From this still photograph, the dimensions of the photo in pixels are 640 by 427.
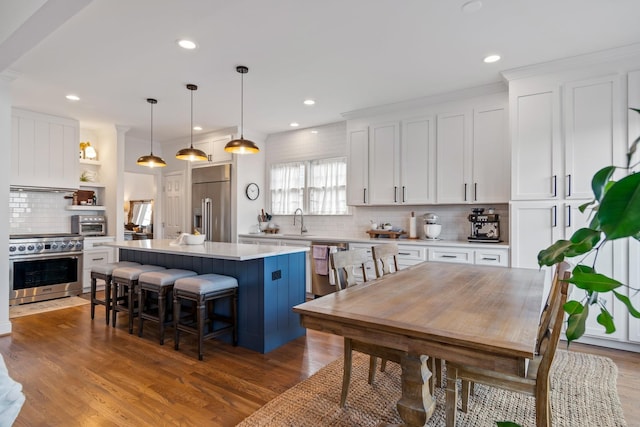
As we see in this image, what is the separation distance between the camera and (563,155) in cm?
327

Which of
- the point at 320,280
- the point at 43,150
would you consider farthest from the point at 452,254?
the point at 43,150

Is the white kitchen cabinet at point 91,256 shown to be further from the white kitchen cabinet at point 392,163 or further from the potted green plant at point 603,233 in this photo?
the potted green plant at point 603,233

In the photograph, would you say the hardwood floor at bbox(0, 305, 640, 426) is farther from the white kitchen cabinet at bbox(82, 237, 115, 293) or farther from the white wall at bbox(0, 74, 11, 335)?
the white kitchen cabinet at bbox(82, 237, 115, 293)

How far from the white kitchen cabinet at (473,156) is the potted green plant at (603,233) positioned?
332 cm

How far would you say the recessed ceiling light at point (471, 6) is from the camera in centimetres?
234

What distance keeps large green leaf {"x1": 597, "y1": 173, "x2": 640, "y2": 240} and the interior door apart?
259 inches

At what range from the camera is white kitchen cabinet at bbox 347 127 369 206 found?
4.77m

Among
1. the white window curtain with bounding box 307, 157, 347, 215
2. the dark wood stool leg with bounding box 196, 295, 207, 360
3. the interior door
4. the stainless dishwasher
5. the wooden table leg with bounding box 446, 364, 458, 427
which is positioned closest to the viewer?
the wooden table leg with bounding box 446, 364, 458, 427

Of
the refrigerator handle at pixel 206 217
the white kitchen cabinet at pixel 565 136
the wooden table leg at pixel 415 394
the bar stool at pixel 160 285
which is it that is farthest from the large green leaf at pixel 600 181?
the refrigerator handle at pixel 206 217

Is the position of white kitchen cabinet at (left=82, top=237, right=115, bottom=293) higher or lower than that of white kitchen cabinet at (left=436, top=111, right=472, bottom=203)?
lower

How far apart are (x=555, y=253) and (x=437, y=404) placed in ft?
5.87

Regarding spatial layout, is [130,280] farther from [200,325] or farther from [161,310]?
[200,325]

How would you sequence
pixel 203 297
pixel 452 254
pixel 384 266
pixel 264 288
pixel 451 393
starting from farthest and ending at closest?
pixel 452 254 < pixel 264 288 < pixel 203 297 < pixel 384 266 < pixel 451 393

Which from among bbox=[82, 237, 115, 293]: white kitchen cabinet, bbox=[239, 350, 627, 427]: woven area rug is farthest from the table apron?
bbox=[82, 237, 115, 293]: white kitchen cabinet
